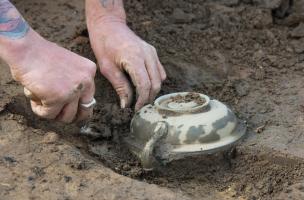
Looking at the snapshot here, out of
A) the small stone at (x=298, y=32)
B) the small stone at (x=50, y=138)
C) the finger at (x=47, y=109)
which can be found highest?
the finger at (x=47, y=109)

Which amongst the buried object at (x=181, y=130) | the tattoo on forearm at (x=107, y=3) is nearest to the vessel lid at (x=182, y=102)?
the buried object at (x=181, y=130)

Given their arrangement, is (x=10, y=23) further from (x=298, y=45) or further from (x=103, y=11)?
(x=298, y=45)

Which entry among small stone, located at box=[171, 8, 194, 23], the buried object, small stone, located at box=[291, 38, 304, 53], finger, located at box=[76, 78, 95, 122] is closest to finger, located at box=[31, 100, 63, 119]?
finger, located at box=[76, 78, 95, 122]

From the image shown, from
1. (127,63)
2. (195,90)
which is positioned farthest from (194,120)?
(195,90)

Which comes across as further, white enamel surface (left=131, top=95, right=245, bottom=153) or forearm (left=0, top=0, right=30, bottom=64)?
white enamel surface (left=131, top=95, right=245, bottom=153)

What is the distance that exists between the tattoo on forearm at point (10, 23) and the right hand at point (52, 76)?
4cm

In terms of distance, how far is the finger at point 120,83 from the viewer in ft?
10.3

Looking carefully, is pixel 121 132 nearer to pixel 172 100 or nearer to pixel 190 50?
pixel 172 100

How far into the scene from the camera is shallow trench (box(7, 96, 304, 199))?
108 inches

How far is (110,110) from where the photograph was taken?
3223 mm

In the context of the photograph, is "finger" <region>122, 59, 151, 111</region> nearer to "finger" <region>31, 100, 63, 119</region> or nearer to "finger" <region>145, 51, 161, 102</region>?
"finger" <region>145, 51, 161, 102</region>

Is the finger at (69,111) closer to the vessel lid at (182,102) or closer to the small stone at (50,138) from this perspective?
the small stone at (50,138)

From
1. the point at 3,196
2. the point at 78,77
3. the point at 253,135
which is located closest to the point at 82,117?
the point at 78,77

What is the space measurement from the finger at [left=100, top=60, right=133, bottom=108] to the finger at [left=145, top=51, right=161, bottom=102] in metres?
0.12
